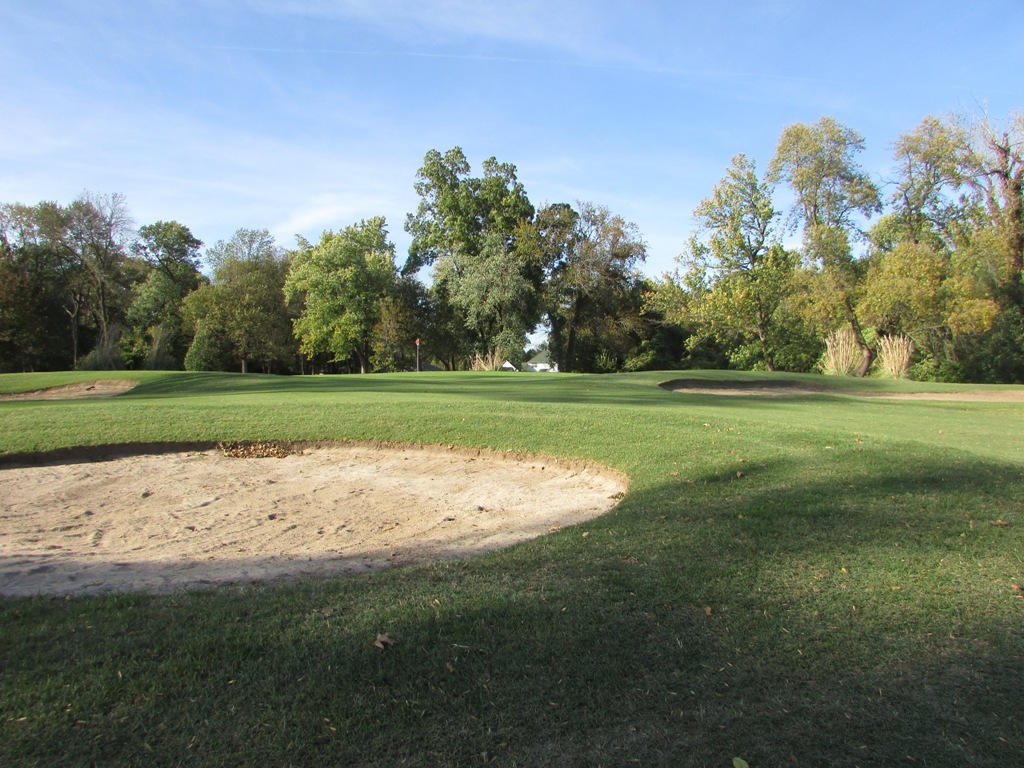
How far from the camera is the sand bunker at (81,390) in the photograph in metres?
18.0

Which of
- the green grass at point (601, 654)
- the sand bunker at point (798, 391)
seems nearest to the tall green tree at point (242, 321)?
the sand bunker at point (798, 391)

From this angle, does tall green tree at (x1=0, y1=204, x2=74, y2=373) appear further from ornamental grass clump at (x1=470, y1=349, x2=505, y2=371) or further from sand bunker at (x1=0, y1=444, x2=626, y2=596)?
sand bunker at (x1=0, y1=444, x2=626, y2=596)

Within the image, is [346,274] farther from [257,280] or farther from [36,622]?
[36,622]

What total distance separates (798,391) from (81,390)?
922 inches

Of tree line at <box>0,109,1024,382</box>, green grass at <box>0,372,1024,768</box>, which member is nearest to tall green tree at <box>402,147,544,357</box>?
tree line at <box>0,109,1024,382</box>

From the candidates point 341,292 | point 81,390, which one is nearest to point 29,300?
point 341,292

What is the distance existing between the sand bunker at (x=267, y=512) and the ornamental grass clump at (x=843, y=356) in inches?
1097

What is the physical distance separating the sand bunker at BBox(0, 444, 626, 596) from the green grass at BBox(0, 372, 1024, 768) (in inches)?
36.1

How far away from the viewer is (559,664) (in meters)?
Answer: 3.11

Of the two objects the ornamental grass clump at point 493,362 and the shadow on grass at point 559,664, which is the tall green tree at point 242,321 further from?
the shadow on grass at point 559,664

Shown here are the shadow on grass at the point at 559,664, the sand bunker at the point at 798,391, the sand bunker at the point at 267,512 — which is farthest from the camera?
the sand bunker at the point at 798,391

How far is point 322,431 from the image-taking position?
35.0ft

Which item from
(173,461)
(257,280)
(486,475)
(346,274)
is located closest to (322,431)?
(173,461)

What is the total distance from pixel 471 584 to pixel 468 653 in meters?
0.92
